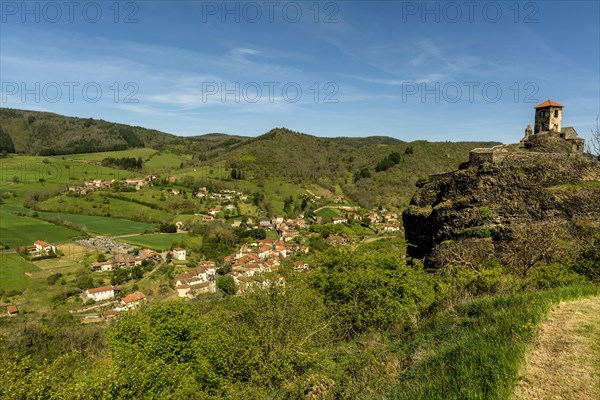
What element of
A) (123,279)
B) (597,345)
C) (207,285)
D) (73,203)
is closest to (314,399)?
(597,345)

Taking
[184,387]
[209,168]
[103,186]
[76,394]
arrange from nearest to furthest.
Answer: [76,394] → [184,387] → [103,186] → [209,168]

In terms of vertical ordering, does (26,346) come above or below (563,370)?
below

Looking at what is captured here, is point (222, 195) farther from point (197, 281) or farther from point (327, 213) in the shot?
point (197, 281)

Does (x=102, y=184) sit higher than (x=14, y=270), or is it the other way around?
(x=102, y=184)

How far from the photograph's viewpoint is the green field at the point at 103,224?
84875mm

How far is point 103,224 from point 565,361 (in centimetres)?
10144

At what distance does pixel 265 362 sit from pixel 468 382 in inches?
329

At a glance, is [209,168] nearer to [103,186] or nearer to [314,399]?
[103,186]

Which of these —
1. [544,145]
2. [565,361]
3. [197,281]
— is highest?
[544,145]

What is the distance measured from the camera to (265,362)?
11.7 metres

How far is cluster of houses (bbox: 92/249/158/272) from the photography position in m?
66.5

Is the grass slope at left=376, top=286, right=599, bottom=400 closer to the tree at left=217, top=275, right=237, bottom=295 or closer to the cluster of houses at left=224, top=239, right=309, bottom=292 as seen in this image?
the tree at left=217, top=275, right=237, bottom=295

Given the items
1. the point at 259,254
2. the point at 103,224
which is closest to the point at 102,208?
the point at 103,224

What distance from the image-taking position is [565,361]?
511 cm
